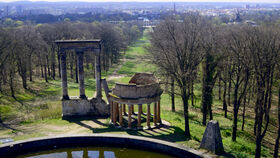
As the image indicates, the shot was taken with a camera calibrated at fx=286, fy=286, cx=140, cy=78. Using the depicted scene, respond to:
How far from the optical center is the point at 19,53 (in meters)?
39.1

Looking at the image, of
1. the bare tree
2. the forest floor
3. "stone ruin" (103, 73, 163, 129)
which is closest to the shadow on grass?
the forest floor

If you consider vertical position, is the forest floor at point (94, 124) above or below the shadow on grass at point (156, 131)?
below

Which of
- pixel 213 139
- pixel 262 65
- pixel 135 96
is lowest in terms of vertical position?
pixel 213 139

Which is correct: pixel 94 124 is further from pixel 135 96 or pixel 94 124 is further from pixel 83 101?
pixel 135 96

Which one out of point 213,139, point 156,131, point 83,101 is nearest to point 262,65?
point 213,139

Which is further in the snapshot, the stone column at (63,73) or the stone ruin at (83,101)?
the stone ruin at (83,101)

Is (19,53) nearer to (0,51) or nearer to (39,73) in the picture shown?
(0,51)

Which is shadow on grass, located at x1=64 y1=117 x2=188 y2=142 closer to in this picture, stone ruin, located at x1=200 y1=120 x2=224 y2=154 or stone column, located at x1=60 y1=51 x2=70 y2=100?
stone ruin, located at x1=200 y1=120 x2=224 y2=154

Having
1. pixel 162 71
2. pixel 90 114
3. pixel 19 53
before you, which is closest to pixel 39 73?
pixel 19 53

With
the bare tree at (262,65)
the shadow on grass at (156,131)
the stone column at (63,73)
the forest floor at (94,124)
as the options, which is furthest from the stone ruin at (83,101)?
the bare tree at (262,65)

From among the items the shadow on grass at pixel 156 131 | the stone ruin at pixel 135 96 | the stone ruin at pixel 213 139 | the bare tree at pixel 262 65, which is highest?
the bare tree at pixel 262 65

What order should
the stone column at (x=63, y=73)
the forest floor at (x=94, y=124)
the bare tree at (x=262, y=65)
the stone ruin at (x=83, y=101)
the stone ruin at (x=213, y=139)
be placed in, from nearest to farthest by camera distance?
the bare tree at (x=262, y=65) < the stone ruin at (x=213, y=139) < the forest floor at (x=94, y=124) < the stone column at (x=63, y=73) < the stone ruin at (x=83, y=101)

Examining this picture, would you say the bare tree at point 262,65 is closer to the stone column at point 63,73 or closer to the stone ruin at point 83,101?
the stone ruin at point 83,101

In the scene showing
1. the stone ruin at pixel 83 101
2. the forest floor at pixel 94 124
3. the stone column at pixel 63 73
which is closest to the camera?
the forest floor at pixel 94 124
